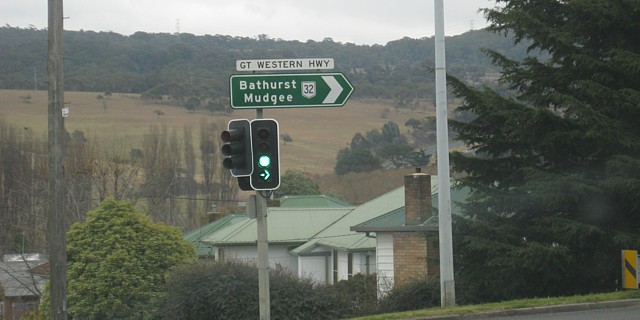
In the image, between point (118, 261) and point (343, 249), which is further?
point (343, 249)

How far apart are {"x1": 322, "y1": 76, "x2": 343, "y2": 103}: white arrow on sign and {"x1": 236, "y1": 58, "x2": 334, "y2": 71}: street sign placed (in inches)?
6.5

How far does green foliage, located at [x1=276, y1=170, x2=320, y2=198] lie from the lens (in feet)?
226

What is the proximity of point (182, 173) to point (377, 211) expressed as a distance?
42615mm

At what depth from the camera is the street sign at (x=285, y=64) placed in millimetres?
12500

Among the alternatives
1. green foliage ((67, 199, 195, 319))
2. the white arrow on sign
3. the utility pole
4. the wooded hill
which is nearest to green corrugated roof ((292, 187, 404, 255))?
green foliage ((67, 199, 195, 319))

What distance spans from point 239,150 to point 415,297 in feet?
35.9

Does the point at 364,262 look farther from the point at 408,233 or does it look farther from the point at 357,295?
the point at 357,295

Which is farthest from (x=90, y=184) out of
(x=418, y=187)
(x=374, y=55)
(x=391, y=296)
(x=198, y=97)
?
(x=374, y=55)

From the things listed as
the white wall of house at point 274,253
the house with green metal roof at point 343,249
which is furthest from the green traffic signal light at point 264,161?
the white wall of house at point 274,253

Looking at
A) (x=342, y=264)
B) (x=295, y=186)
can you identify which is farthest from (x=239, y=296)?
(x=295, y=186)

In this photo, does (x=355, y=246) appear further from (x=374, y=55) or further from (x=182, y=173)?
(x=374, y=55)

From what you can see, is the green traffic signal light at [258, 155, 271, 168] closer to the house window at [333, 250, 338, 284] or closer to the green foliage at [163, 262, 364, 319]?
the green foliage at [163, 262, 364, 319]

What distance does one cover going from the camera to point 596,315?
1448cm

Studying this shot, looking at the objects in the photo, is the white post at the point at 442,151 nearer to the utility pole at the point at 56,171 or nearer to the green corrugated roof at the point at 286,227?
the utility pole at the point at 56,171
